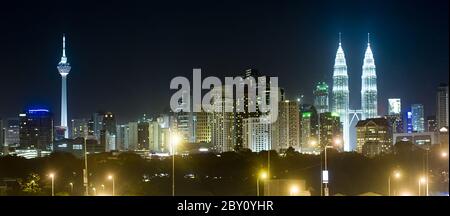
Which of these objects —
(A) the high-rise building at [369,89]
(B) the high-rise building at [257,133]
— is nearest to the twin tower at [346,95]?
(A) the high-rise building at [369,89]

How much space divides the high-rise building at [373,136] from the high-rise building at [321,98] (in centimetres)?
383

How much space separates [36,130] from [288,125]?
10928 millimetres

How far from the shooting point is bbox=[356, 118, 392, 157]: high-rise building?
27953 millimetres

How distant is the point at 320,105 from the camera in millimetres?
35938

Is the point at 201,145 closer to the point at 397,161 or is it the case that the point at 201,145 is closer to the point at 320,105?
the point at 397,161

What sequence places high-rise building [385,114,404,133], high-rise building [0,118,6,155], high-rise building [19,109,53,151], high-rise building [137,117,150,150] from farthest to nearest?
high-rise building [385,114,404,133] → high-rise building [137,117,150,150] → high-rise building [19,109,53,151] → high-rise building [0,118,6,155]

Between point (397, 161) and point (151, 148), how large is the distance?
893cm

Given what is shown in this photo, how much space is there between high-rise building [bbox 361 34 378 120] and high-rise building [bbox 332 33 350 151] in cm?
131

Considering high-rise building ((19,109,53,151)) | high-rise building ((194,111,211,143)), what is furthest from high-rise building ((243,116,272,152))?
high-rise building ((19,109,53,151))

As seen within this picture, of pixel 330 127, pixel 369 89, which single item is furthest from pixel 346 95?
pixel 369 89

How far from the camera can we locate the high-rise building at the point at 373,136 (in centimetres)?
2795

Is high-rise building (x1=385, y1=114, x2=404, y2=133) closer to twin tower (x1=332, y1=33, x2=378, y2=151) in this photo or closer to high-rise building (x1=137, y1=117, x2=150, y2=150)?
twin tower (x1=332, y1=33, x2=378, y2=151)
